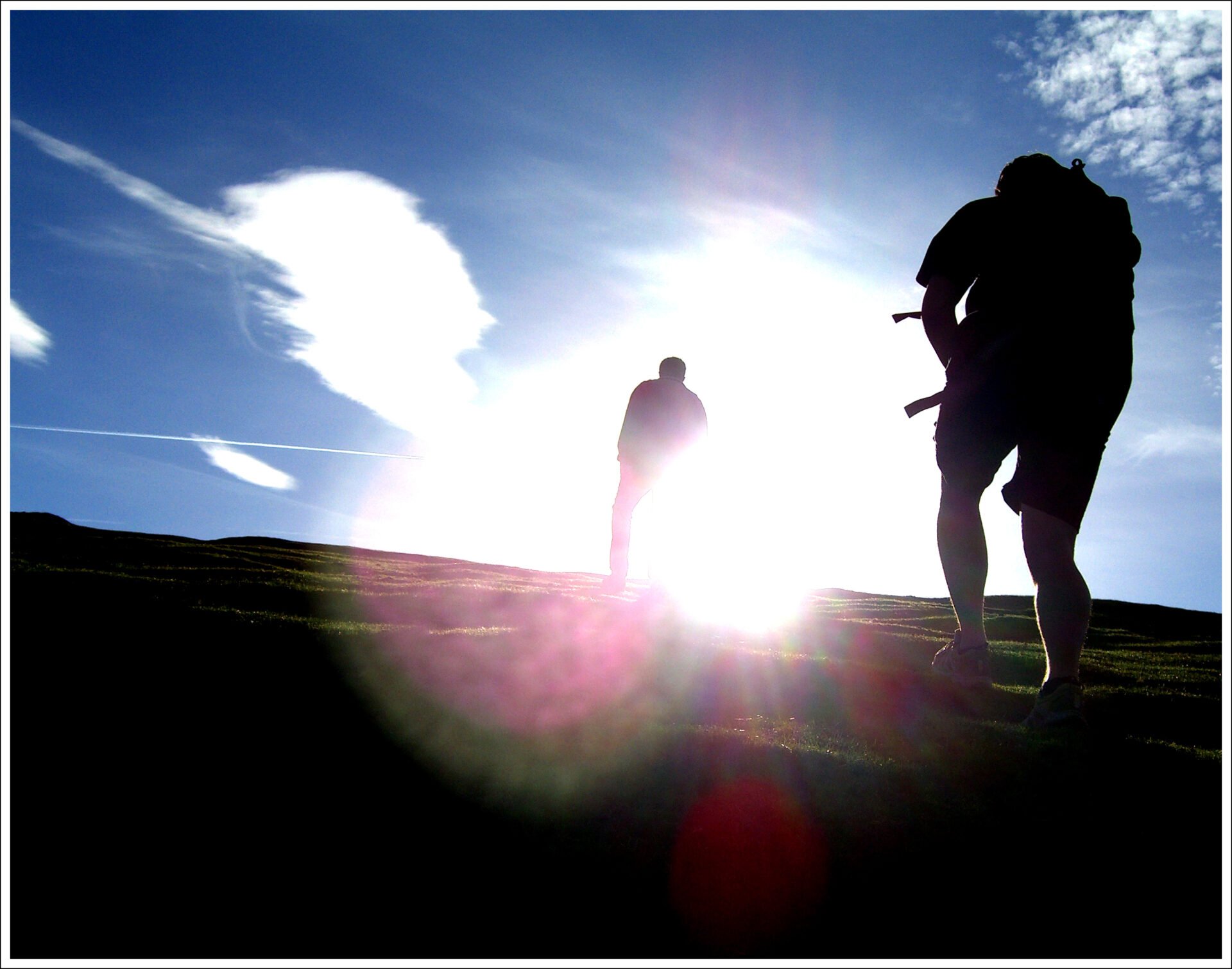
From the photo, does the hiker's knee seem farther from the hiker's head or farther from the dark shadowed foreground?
the hiker's head

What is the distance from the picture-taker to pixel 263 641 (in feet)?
13.6

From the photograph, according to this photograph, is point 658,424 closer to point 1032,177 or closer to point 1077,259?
point 1032,177

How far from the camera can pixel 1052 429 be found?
162 inches

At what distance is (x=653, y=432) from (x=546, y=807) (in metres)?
8.05

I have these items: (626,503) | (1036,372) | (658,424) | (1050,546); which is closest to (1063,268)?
(1036,372)

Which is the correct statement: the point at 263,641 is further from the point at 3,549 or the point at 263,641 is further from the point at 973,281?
the point at 973,281

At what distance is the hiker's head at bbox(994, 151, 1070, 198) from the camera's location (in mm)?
4340

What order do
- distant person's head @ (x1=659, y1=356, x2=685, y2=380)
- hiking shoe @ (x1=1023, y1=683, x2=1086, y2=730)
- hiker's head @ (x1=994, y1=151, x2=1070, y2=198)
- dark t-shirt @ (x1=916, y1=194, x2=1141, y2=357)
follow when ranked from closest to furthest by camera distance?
hiking shoe @ (x1=1023, y1=683, x2=1086, y2=730) → dark t-shirt @ (x1=916, y1=194, x2=1141, y2=357) → hiker's head @ (x1=994, y1=151, x2=1070, y2=198) → distant person's head @ (x1=659, y1=356, x2=685, y2=380)

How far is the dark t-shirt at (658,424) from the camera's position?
10.3m

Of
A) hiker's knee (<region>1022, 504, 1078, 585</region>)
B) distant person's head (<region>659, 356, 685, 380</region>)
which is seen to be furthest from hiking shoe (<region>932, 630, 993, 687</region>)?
distant person's head (<region>659, 356, 685, 380</region>)

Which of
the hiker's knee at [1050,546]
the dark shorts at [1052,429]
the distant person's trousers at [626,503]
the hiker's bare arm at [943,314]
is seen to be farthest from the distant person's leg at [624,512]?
the hiker's knee at [1050,546]

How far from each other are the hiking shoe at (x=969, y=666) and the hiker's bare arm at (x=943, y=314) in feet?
5.75

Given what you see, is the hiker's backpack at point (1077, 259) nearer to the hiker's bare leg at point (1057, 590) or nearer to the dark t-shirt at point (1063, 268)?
the dark t-shirt at point (1063, 268)

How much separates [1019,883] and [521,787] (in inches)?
59.7
